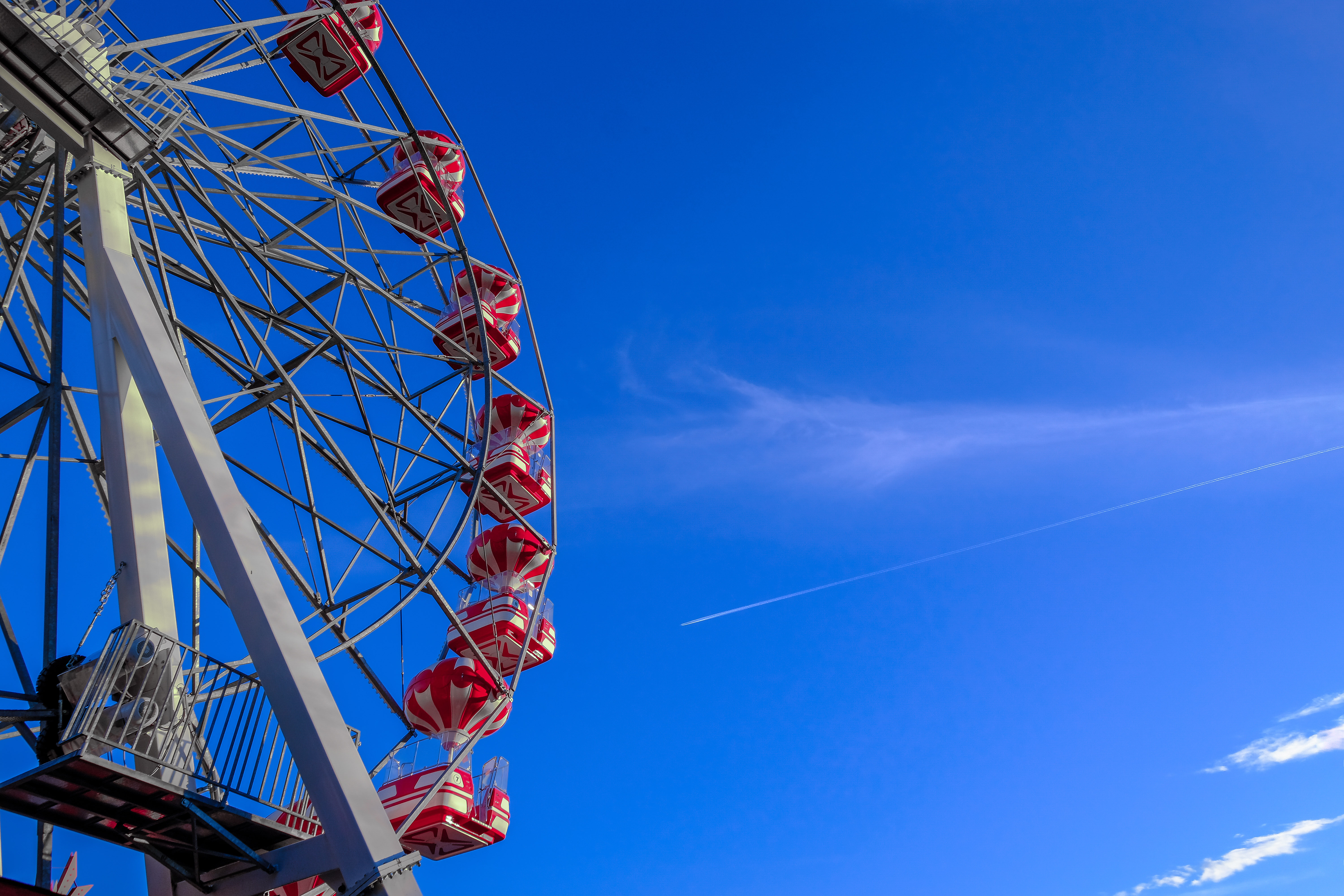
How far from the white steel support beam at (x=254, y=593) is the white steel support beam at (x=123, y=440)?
18 cm

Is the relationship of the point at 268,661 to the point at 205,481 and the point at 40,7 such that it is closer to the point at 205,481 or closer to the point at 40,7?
the point at 205,481

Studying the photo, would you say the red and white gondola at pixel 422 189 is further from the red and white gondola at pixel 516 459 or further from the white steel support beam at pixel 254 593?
the white steel support beam at pixel 254 593

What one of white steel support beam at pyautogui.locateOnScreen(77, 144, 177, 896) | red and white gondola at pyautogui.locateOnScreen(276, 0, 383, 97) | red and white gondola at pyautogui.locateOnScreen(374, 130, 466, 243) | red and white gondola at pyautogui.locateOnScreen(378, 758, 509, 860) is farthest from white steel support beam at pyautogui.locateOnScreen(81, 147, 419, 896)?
red and white gondola at pyautogui.locateOnScreen(276, 0, 383, 97)

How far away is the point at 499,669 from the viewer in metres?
15.4

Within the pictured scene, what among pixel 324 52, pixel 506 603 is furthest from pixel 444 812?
pixel 324 52

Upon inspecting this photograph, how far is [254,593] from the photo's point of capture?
7570 millimetres

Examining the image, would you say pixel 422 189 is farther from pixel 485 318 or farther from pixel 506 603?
pixel 506 603

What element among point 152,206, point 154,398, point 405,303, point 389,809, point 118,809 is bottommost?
point 118,809

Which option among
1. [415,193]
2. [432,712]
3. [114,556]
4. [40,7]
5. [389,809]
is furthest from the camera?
[415,193]

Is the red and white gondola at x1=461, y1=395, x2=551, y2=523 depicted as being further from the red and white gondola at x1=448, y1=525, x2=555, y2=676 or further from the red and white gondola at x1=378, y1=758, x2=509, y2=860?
the red and white gondola at x1=378, y1=758, x2=509, y2=860

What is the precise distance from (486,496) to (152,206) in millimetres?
6587

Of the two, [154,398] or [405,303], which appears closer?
[154,398]

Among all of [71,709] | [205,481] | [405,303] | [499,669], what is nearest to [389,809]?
[499,669]

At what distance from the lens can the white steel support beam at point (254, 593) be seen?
6.84 metres
